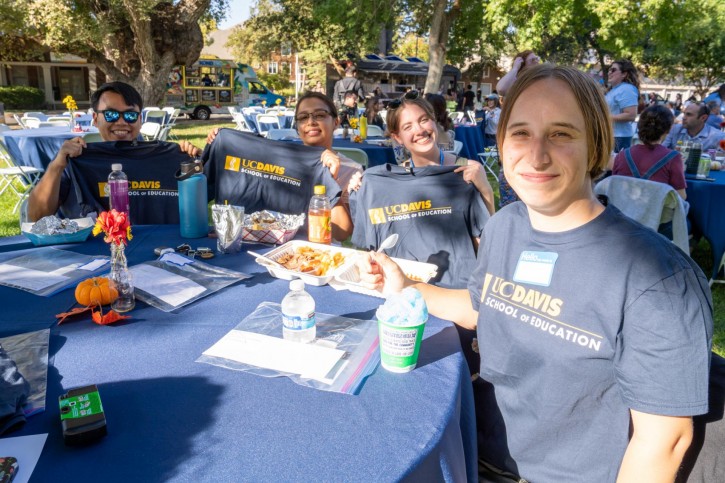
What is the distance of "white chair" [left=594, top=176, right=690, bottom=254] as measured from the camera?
3.93 m

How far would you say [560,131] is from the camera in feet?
4.57

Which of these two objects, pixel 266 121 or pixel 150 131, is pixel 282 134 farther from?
pixel 266 121

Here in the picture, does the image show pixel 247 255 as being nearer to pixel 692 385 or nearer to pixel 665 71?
pixel 692 385

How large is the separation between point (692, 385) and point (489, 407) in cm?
68

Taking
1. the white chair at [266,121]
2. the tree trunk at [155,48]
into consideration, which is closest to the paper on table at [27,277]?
the white chair at [266,121]

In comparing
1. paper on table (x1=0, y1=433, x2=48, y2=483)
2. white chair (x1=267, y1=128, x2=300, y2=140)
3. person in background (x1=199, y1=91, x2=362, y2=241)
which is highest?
person in background (x1=199, y1=91, x2=362, y2=241)

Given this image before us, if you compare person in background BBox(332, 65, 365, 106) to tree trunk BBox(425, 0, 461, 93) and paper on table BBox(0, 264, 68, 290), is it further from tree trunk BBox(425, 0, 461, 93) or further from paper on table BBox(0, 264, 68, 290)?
paper on table BBox(0, 264, 68, 290)

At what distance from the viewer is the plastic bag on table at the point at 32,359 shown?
1.20 m

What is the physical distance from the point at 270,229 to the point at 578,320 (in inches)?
62.9

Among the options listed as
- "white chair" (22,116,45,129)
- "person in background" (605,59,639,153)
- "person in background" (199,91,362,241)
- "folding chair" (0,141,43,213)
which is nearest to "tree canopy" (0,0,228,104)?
"white chair" (22,116,45,129)

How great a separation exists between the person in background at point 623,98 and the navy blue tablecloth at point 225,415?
623 cm

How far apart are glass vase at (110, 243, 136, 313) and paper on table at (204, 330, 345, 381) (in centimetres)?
43

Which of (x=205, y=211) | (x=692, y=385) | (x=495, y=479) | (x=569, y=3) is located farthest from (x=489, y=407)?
(x=569, y=3)

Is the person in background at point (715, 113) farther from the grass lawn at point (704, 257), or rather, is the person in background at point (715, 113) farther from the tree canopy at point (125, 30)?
the tree canopy at point (125, 30)
